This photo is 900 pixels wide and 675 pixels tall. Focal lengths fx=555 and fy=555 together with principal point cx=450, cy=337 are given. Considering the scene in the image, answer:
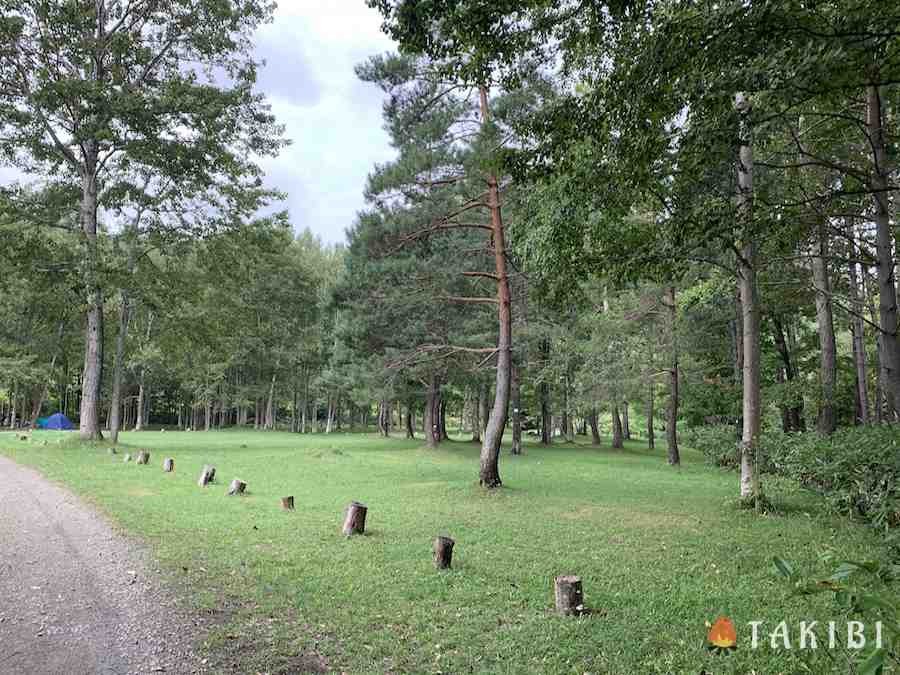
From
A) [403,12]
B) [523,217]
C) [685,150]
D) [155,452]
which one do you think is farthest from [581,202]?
[155,452]

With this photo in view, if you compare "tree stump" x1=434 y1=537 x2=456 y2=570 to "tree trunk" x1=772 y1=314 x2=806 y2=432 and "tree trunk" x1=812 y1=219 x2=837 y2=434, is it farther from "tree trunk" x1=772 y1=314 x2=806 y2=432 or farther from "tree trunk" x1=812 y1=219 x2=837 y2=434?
"tree trunk" x1=772 y1=314 x2=806 y2=432

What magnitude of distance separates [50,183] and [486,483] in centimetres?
1879

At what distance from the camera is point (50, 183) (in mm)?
19484

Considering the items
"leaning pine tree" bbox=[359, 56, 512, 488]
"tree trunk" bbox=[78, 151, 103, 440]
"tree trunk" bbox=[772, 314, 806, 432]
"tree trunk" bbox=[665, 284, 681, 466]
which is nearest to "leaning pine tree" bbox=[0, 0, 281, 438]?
"tree trunk" bbox=[78, 151, 103, 440]

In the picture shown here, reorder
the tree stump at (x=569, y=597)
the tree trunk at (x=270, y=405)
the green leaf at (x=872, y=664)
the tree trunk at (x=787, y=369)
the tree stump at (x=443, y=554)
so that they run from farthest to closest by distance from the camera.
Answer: the tree trunk at (x=270, y=405)
the tree trunk at (x=787, y=369)
the tree stump at (x=443, y=554)
the tree stump at (x=569, y=597)
the green leaf at (x=872, y=664)

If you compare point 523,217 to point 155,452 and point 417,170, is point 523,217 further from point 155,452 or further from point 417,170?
point 155,452

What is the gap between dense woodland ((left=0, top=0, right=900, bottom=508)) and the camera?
14.6ft

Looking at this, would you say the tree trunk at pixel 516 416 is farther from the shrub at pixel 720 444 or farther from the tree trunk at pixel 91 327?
the tree trunk at pixel 91 327

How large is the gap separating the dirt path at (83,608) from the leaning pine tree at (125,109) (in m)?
12.1

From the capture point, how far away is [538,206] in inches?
275

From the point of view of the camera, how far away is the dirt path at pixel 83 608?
12.3 ft

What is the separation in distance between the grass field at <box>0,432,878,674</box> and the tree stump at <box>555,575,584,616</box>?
0.39ft

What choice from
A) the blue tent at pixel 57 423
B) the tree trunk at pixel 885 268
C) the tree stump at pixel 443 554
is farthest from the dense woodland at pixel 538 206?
the blue tent at pixel 57 423

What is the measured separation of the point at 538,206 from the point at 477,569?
14.2 ft
